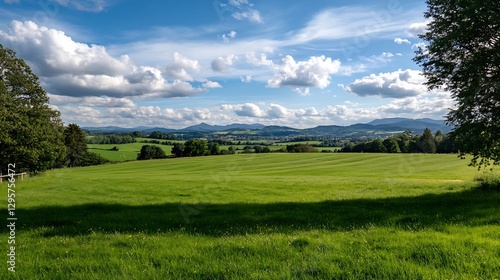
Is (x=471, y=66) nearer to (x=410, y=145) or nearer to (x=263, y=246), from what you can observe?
(x=263, y=246)

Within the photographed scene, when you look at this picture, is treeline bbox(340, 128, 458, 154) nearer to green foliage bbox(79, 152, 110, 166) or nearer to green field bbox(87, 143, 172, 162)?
green field bbox(87, 143, 172, 162)

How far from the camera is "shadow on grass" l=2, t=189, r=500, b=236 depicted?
11.3m

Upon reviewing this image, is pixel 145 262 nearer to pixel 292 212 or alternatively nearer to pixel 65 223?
pixel 65 223

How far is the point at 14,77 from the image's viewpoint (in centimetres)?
4300

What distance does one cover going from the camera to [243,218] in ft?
45.2

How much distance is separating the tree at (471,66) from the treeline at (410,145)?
8591cm

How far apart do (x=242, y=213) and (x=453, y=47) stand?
1597cm

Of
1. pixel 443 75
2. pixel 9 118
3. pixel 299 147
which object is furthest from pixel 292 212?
pixel 299 147

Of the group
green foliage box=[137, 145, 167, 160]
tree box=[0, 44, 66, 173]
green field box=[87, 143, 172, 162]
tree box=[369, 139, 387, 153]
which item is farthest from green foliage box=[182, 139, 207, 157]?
tree box=[0, 44, 66, 173]

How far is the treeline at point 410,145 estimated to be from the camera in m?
112

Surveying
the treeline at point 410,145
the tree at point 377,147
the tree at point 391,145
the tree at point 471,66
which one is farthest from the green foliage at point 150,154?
the tree at point 471,66

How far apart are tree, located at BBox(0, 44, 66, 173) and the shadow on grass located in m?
27.7

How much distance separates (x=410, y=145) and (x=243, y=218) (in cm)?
11951

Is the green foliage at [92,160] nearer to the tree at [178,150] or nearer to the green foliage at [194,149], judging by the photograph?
the tree at [178,150]
